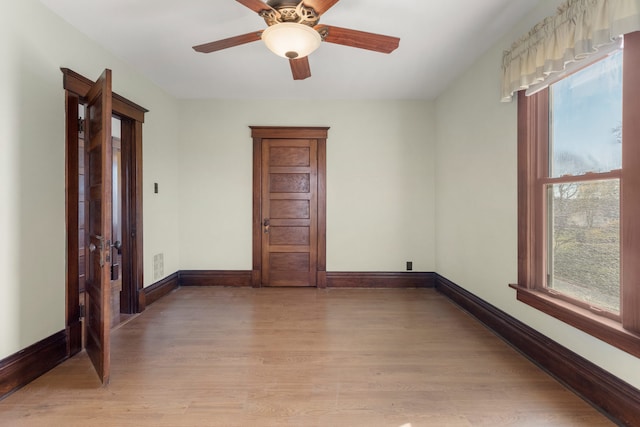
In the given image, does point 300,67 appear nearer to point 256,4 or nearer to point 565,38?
point 256,4

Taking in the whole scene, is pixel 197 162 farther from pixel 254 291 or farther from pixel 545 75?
pixel 545 75

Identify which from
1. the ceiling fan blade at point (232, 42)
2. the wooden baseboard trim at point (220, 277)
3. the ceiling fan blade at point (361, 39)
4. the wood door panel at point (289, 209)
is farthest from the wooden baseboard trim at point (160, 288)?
the ceiling fan blade at point (361, 39)

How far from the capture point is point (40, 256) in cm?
222

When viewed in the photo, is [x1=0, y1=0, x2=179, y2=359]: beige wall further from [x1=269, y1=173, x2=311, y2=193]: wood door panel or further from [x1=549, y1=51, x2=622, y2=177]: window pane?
[x1=549, y1=51, x2=622, y2=177]: window pane

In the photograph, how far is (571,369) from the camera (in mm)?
2004

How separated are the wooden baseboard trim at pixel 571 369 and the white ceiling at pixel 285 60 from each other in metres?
2.46

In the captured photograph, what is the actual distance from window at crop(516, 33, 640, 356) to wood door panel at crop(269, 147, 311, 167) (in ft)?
8.58

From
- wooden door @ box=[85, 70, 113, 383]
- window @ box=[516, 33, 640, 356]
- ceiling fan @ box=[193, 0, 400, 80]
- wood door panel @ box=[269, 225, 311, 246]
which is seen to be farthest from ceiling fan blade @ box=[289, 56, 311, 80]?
wood door panel @ box=[269, 225, 311, 246]

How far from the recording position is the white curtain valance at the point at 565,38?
161 centimetres

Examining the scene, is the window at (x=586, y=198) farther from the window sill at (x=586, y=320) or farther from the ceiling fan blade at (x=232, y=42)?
the ceiling fan blade at (x=232, y=42)

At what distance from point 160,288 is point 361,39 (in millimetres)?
3567

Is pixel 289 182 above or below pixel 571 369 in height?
above

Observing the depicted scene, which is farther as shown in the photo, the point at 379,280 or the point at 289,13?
the point at 379,280

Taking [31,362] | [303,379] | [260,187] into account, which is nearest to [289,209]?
[260,187]
